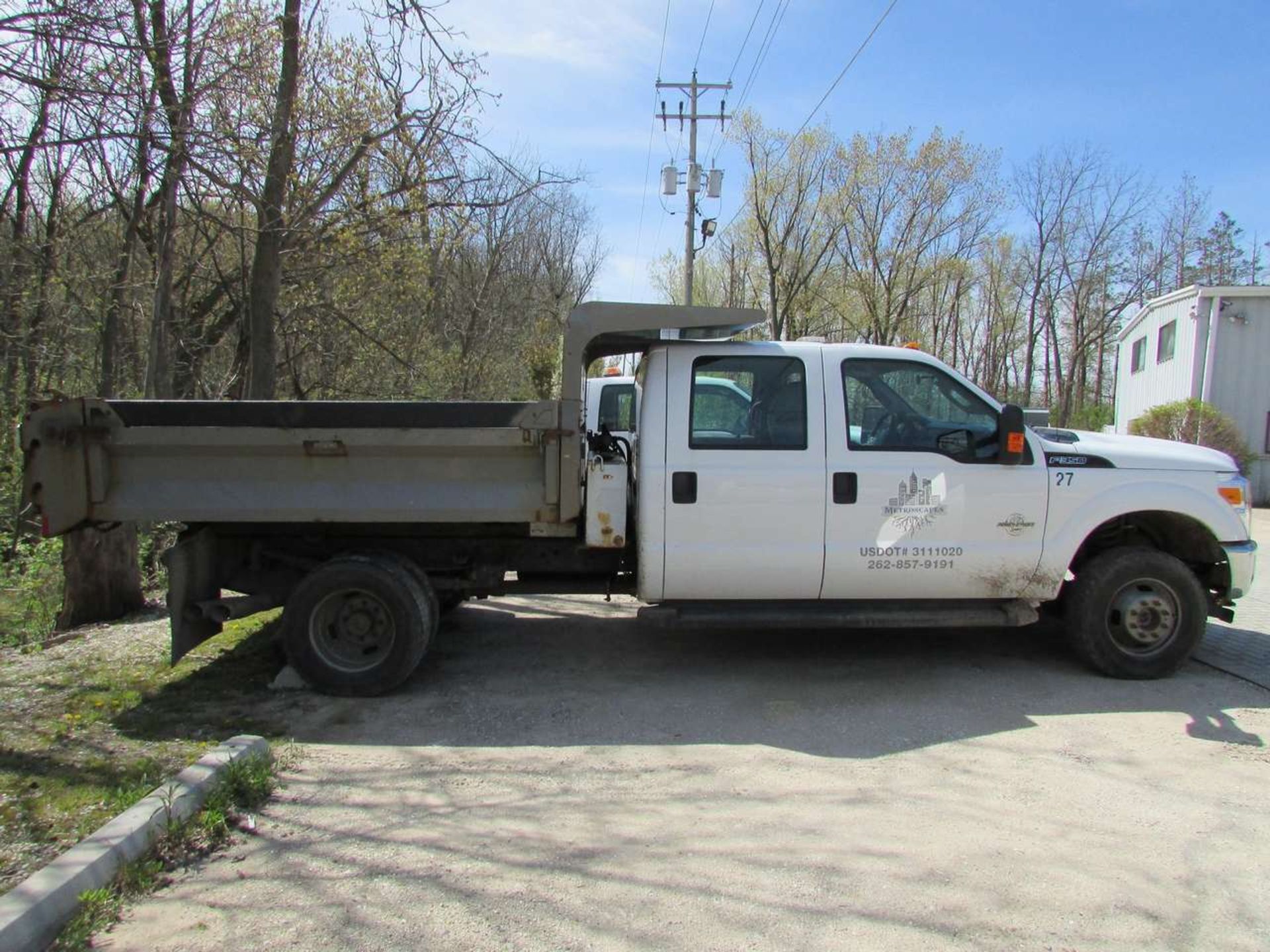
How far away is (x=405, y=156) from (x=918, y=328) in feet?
101

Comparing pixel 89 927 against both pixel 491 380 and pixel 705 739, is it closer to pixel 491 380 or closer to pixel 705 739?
pixel 705 739

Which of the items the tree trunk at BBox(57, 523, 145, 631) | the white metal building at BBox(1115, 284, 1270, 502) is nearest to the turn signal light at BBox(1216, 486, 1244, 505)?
the tree trunk at BBox(57, 523, 145, 631)

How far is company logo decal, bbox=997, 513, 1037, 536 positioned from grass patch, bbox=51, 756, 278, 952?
4415mm

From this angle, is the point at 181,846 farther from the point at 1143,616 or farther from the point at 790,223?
the point at 790,223

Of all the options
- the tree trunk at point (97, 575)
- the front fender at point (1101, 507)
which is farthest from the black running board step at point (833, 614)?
the tree trunk at point (97, 575)

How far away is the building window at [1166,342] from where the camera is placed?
19.8 meters

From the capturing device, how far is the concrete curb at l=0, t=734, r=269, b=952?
2.75 meters

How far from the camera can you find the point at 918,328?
37.6 metres

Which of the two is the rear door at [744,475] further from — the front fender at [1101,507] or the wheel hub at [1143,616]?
the wheel hub at [1143,616]

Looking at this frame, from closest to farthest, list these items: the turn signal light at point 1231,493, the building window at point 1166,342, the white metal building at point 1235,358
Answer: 1. the turn signal light at point 1231,493
2. the white metal building at point 1235,358
3. the building window at point 1166,342

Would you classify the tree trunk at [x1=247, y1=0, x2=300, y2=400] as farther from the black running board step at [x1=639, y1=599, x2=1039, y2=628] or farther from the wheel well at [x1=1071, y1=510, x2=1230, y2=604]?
the wheel well at [x1=1071, y1=510, x2=1230, y2=604]

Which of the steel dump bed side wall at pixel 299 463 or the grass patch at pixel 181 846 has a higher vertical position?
the steel dump bed side wall at pixel 299 463

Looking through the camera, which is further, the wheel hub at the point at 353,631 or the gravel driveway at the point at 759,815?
the wheel hub at the point at 353,631

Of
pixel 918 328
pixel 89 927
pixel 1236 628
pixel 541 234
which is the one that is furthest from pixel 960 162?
pixel 89 927
